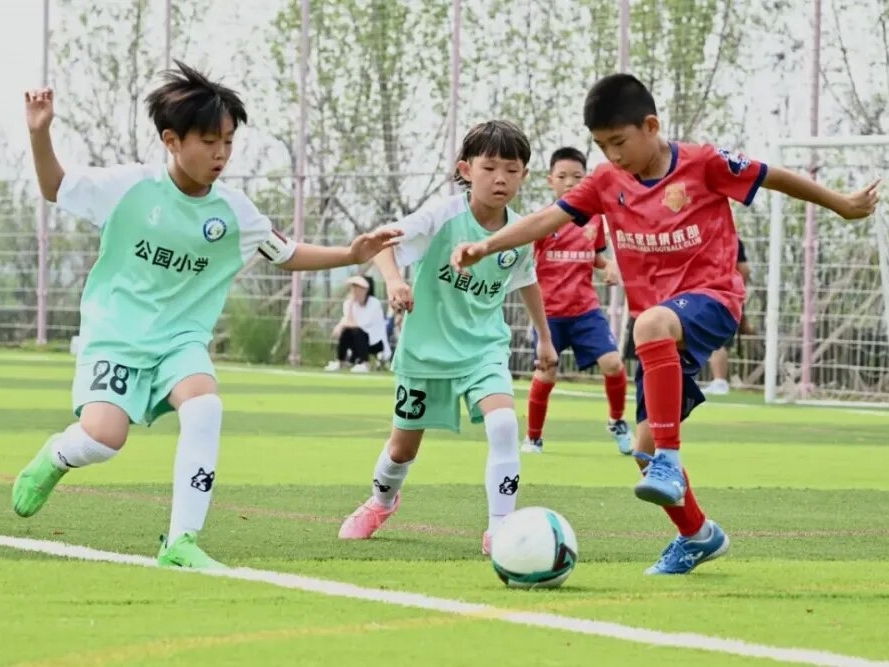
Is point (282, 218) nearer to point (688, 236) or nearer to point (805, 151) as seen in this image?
point (805, 151)

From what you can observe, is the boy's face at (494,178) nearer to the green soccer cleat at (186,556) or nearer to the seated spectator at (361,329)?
the green soccer cleat at (186,556)

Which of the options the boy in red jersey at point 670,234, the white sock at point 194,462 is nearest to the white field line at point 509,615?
the white sock at point 194,462

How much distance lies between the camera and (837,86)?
2167 centimetres

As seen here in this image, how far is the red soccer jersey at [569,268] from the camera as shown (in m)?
13.9

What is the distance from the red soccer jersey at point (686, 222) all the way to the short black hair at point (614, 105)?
0.82 ft

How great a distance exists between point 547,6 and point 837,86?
4.50 metres

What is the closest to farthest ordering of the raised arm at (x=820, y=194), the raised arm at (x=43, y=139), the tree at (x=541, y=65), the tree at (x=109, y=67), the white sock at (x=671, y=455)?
the white sock at (x=671, y=455), the raised arm at (x=43, y=139), the raised arm at (x=820, y=194), the tree at (x=541, y=65), the tree at (x=109, y=67)

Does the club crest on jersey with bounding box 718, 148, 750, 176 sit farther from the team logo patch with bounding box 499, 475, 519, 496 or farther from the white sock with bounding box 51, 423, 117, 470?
the white sock with bounding box 51, 423, 117, 470

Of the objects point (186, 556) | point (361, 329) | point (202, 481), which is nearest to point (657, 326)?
point (202, 481)

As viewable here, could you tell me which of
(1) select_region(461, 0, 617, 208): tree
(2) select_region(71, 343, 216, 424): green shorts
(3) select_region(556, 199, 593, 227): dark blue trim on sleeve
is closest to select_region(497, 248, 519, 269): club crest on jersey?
(3) select_region(556, 199, 593, 227): dark blue trim on sleeve

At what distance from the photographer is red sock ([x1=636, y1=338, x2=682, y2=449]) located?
6.51 metres

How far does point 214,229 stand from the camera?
693 cm

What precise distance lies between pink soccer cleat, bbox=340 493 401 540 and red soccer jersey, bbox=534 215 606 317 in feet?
19.9

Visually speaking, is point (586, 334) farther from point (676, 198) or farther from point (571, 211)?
point (676, 198)
